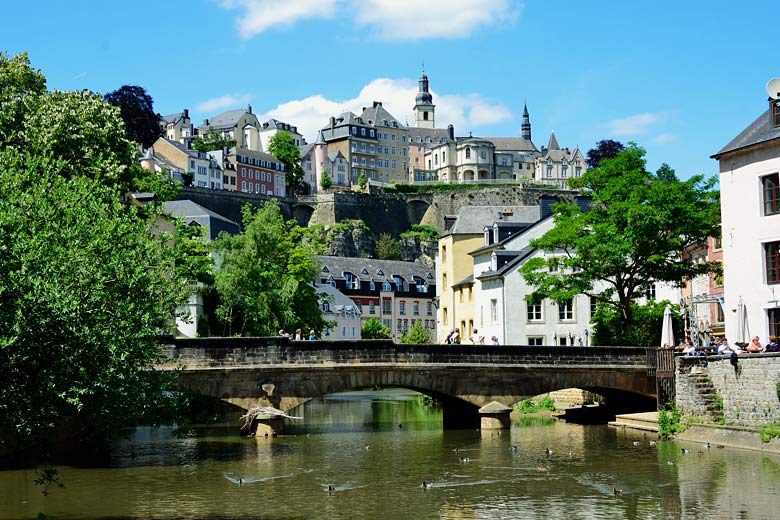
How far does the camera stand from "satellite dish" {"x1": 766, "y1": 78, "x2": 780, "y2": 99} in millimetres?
35219

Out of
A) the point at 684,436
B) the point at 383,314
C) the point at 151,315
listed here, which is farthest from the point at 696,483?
the point at 383,314

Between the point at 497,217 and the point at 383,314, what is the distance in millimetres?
38397

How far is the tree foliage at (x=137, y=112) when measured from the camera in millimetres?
120438

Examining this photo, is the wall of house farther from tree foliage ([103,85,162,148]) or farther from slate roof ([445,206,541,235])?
tree foliage ([103,85,162,148])

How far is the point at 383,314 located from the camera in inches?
4242

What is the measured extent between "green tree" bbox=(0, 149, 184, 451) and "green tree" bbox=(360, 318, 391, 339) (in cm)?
7471

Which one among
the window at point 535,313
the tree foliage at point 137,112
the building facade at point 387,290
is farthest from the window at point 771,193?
the tree foliage at point 137,112

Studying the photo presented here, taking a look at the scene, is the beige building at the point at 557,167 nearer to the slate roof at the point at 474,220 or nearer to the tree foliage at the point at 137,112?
the tree foliage at the point at 137,112

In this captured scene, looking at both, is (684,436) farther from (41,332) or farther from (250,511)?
(41,332)

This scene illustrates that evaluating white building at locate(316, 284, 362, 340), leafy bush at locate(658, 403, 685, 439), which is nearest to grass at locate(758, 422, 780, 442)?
leafy bush at locate(658, 403, 685, 439)

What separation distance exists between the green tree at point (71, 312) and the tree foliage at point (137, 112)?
9835 centimetres

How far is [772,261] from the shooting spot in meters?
35.6

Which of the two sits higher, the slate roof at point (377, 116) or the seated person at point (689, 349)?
the slate roof at point (377, 116)

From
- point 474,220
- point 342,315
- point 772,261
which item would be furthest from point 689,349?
point 342,315
